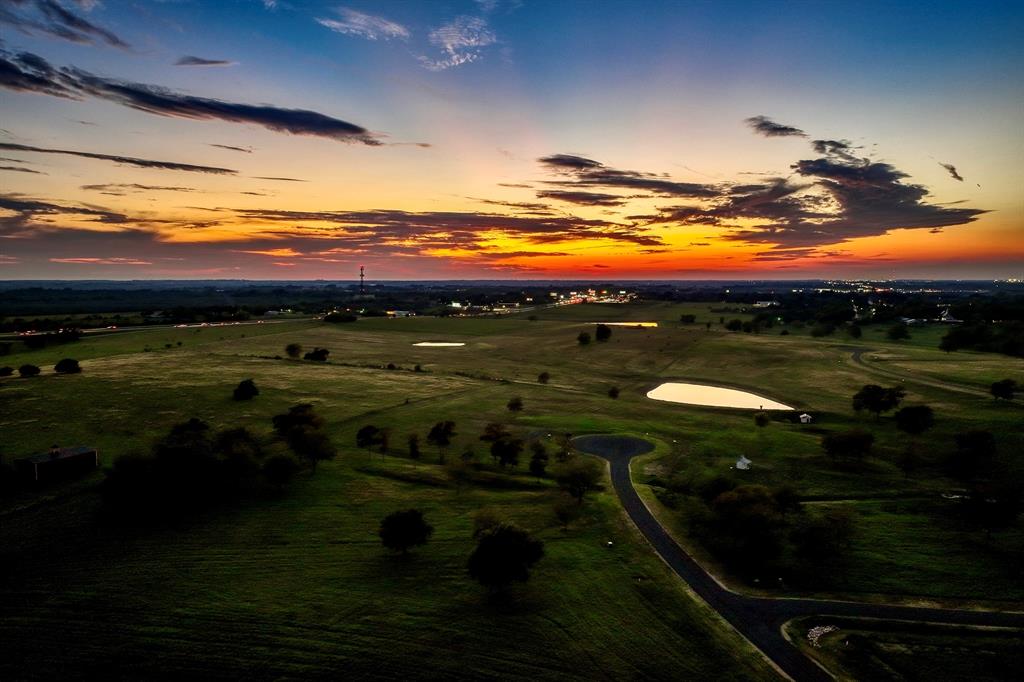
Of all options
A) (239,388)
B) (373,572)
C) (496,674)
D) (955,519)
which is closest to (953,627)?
(955,519)

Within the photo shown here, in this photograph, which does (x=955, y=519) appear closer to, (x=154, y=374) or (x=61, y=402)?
(x=61, y=402)

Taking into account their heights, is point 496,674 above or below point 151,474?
below

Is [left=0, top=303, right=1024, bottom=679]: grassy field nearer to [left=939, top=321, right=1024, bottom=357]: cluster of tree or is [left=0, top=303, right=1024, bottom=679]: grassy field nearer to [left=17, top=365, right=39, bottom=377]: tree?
[left=17, top=365, right=39, bottom=377]: tree

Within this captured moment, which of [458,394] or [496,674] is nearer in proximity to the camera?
[496,674]

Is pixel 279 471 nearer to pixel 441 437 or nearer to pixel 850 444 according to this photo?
pixel 441 437

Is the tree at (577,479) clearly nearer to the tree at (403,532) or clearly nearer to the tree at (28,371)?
the tree at (403,532)

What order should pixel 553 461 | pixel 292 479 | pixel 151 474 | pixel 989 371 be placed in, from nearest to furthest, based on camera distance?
1. pixel 151 474
2. pixel 292 479
3. pixel 553 461
4. pixel 989 371
